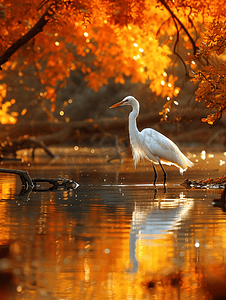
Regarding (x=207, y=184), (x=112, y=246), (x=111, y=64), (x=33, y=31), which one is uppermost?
(x=111, y=64)

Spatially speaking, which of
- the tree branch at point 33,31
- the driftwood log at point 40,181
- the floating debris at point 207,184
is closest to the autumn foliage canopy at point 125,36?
the tree branch at point 33,31

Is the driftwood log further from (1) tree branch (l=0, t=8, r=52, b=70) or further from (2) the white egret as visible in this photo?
(1) tree branch (l=0, t=8, r=52, b=70)

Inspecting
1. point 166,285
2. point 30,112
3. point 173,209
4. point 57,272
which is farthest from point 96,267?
point 30,112

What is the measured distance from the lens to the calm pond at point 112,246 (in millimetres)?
5754

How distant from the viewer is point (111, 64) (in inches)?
1169

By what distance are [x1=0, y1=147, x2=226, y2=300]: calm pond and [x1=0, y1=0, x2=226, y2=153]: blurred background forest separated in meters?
2.16

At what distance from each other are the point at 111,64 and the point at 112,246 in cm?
2258

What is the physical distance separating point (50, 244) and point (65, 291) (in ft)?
6.89

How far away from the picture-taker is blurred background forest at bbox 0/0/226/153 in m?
16.5

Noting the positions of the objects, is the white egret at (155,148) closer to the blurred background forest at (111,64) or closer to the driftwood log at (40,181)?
the blurred background forest at (111,64)

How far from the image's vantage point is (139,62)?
28.5 meters

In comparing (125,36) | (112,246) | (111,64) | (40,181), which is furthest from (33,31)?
(111,64)

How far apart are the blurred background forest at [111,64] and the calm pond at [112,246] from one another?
2163 millimetres

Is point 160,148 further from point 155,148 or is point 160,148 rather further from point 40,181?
point 40,181
